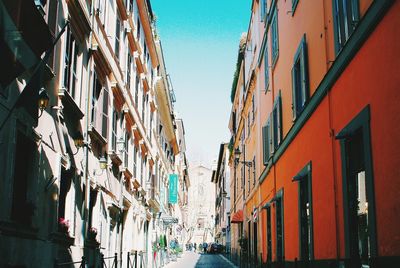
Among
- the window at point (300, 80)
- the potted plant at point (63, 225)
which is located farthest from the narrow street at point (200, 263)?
the potted plant at point (63, 225)

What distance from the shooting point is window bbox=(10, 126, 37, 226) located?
30.2 ft

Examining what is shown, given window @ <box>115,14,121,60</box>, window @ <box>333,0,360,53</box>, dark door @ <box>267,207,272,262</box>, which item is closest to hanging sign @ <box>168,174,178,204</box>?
dark door @ <box>267,207,272,262</box>

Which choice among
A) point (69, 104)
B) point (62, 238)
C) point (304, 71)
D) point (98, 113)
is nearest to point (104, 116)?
point (98, 113)

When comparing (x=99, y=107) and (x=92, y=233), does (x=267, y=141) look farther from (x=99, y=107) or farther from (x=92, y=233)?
(x=92, y=233)

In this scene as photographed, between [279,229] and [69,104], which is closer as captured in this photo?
[69,104]

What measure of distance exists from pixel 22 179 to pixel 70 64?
4113mm

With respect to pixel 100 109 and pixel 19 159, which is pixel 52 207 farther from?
pixel 100 109

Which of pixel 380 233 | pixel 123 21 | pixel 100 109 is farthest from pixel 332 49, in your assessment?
pixel 123 21

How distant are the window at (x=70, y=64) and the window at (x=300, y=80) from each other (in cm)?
560

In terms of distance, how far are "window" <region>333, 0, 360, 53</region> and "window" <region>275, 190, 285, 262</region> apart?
8.73 m

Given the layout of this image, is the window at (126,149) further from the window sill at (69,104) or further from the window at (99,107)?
the window sill at (69,104)

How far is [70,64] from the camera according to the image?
12.9m

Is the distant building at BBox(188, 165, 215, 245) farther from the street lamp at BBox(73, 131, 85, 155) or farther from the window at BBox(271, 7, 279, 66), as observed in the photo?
the street lamp at BBox(73, 131, 85, 155)

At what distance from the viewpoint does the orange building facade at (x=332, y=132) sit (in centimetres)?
746
